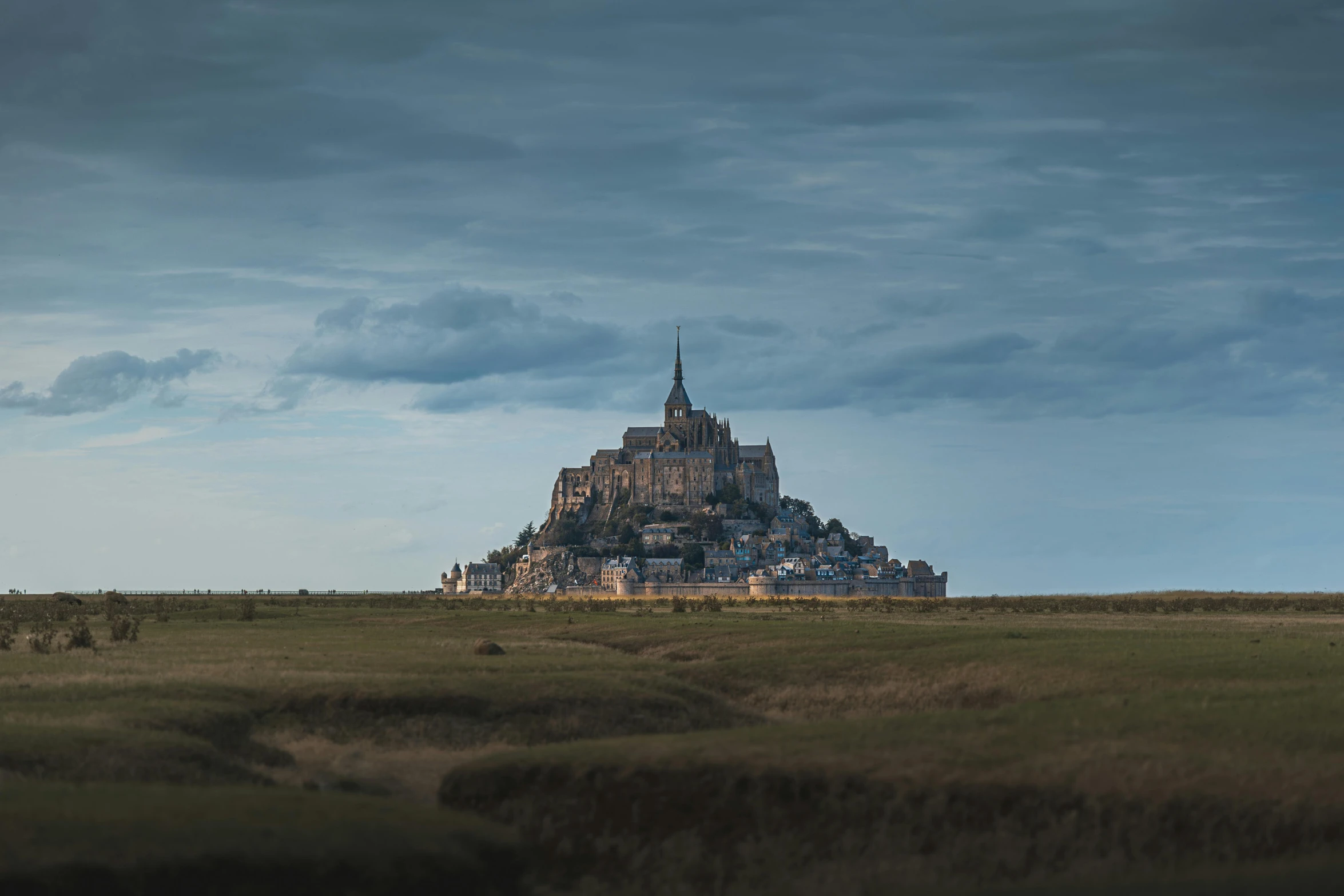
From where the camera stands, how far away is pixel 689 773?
70.0 feet

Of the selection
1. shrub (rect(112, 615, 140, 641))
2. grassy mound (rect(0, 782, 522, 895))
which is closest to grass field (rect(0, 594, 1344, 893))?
grassy mound (rect(0, 782, 522, 895))

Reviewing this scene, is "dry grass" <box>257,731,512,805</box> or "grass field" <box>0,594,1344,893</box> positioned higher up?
"grass field" <box>0,594,1344,893</box>

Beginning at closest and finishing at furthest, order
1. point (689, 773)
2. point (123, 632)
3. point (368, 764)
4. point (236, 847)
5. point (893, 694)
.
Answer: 1. point (236, 847)
2. point (689, 773)
3. point (368, 764)
4. point (893, 694)
5. point (123, 632)

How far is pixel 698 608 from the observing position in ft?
337

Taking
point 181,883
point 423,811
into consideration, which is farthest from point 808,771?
point 181,883

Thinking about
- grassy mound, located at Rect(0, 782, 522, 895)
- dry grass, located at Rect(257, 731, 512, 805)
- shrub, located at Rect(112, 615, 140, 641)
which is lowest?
dry grass, located at Rect(257, 731, 512, 805)

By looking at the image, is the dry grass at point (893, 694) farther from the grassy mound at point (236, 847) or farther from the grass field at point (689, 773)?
the grassy mound at point (236, 847)

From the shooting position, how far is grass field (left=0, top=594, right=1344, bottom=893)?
58.4 feet

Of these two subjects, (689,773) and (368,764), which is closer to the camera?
(689,773)

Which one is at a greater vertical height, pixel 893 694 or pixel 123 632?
pixel 123 632

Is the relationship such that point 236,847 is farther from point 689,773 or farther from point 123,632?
point 123,632

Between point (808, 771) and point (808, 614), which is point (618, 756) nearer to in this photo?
point (808, 771)

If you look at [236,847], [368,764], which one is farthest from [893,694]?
[236,847]

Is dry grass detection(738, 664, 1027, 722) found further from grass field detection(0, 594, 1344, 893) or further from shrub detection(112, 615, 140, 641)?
shrub detection(112, 615, 140, 641)
